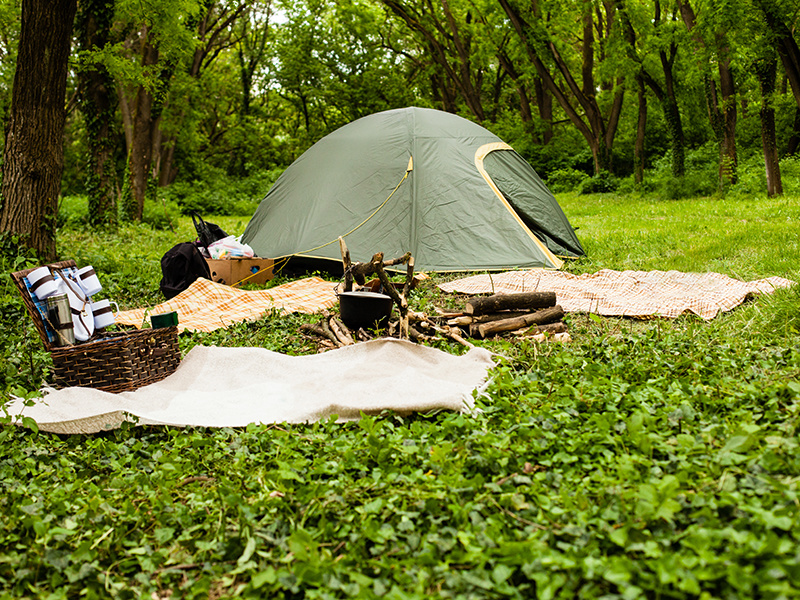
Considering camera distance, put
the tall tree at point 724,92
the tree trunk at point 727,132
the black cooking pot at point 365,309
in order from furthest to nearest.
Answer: the tree trunk at point 727,132 < the tall tree at point 724,92 < the black cooking pot at point 365,309

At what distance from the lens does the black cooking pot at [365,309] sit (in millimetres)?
4480

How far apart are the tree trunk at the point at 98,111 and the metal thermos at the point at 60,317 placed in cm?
729

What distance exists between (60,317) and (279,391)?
1367mm

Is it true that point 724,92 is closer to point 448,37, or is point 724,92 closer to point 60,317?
point 448,37

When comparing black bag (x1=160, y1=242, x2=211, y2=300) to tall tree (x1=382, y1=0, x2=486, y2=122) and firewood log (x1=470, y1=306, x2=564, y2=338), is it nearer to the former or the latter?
firewood log (x1=470, y1=306, x2=564, y2=338)

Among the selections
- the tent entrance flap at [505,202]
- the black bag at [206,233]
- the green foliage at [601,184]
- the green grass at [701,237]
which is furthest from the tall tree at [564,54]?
the black bag at [206,233]

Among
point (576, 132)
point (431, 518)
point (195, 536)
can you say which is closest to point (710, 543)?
point (431, 518)

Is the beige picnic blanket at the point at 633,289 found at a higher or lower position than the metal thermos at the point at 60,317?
lower

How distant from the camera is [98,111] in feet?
34.3

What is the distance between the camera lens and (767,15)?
937 cm

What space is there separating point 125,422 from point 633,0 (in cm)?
1436

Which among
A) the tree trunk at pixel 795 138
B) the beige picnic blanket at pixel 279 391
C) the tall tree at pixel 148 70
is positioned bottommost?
the beige picnic blanket at pixel 279 391

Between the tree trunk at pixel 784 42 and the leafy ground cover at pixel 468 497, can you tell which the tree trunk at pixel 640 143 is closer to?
the tree trunk at pixel 784 42

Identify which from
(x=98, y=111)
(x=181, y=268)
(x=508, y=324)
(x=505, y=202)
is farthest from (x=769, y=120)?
(x=98, y=111)
